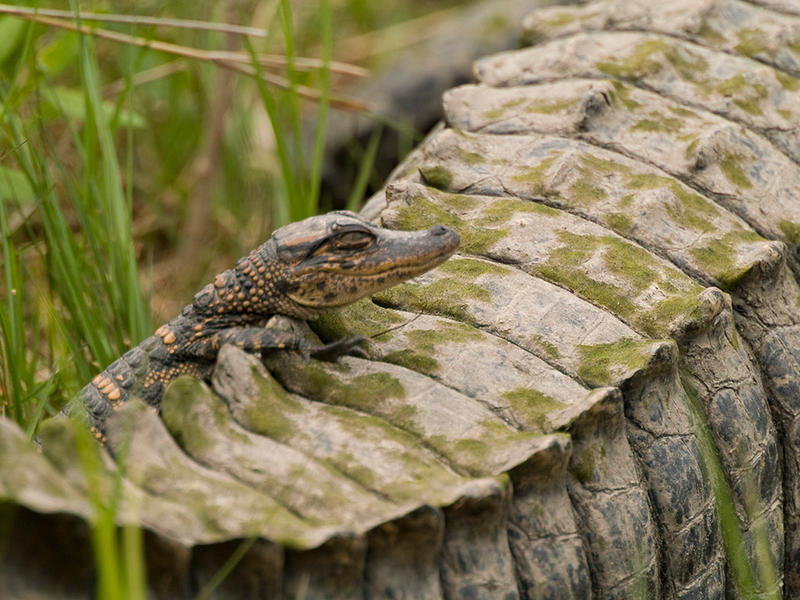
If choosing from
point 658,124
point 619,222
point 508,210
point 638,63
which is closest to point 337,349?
point 508,210

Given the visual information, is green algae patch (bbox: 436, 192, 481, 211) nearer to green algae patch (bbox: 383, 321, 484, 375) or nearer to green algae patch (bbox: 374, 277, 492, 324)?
green algae patch (bbox: 374, 277, 492, 324)

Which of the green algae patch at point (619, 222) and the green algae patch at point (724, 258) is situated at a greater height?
the green algae patch at point (619, 222)

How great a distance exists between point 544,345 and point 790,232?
4.51 feet

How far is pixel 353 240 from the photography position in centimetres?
319

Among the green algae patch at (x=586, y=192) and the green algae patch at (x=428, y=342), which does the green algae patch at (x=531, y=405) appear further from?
the green algae patch at (x=586, y=192)

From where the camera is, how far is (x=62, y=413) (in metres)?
3.51

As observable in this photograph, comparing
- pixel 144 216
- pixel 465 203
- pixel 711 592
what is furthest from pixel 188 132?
pixel 711 592

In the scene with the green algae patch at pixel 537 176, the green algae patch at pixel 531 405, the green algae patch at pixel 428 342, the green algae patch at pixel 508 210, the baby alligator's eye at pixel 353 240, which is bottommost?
the green algae patch at pixel 531 405

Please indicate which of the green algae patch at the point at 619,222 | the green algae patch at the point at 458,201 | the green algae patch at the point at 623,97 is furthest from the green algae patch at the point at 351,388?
the green algae patch at the point at 623,97

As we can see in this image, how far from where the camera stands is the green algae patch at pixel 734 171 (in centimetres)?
390

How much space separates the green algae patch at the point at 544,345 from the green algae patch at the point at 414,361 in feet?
1.11

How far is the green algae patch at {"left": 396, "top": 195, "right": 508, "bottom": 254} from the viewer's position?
3506 mm

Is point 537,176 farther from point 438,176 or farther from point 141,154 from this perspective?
point 141,154

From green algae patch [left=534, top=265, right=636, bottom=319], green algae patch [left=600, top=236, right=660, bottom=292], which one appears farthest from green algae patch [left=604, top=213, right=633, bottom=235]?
green algae patch [left=534, top=265, right=636, bottom=319]
